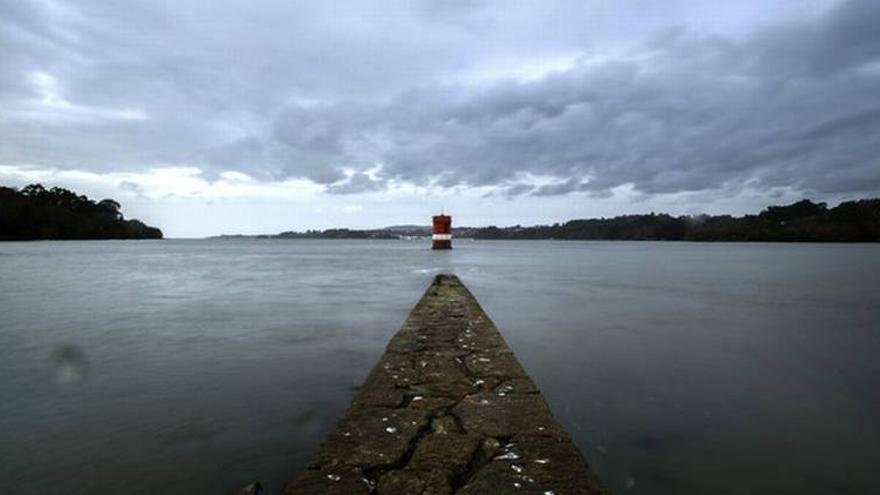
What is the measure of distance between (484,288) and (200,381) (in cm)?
1483

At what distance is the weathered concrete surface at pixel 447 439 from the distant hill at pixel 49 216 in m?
120

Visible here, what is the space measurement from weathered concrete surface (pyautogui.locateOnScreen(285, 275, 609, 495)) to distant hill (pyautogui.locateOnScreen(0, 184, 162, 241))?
12027cm

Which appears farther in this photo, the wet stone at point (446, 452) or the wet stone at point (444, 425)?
the wet stone at point (444, 425)

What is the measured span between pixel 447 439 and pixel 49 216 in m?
126

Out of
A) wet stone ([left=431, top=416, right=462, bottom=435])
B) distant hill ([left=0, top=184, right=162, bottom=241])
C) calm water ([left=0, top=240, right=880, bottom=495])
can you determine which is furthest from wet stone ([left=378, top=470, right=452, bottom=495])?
distant hill ([left=0, top=184, right=162, bottom=241])

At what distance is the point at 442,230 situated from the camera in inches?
2340

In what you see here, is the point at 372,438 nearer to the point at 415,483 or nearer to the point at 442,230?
the point at 415,483

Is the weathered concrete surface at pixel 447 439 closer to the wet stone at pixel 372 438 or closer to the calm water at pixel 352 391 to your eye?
the wet stone at pixel 372 438

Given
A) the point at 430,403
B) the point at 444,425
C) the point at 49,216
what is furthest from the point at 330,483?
the point at 49,216

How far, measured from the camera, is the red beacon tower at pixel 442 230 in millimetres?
56250

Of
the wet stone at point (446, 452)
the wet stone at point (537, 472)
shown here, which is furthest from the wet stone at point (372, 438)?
the wet stone at point (537, 472)

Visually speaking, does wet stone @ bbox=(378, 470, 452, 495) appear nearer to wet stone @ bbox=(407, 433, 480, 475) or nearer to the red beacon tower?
wet stone @ bbox=(407, 433, 480, 475)

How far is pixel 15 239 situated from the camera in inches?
4077

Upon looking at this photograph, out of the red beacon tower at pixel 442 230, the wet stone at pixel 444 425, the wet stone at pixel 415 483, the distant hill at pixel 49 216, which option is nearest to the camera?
the wet stone at pixel 415 483
